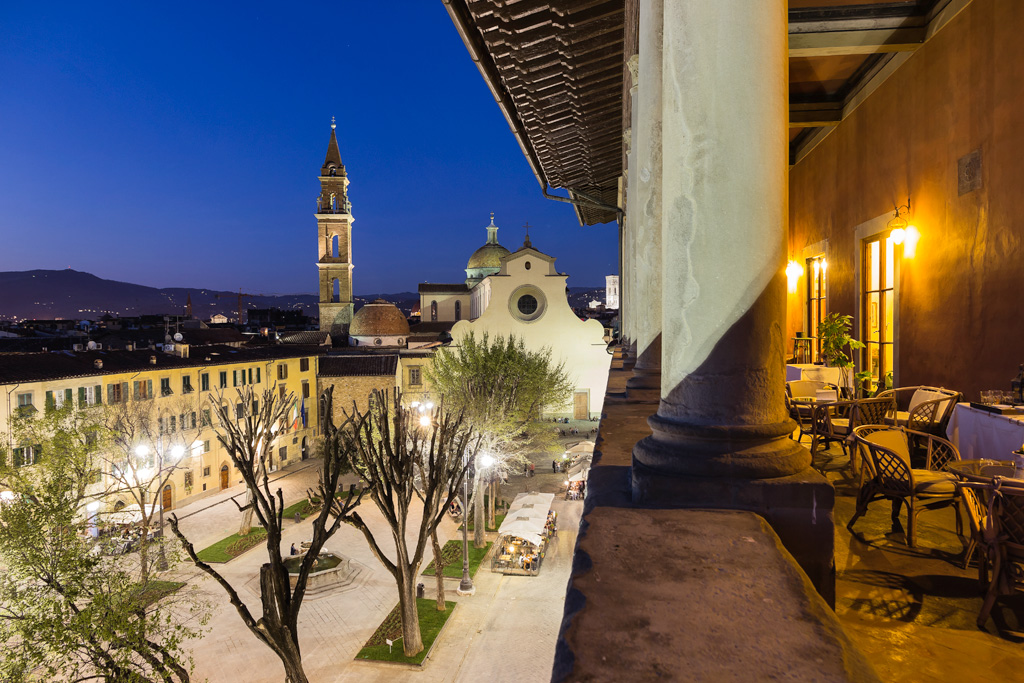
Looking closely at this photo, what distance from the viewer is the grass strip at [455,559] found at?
17.9 metres

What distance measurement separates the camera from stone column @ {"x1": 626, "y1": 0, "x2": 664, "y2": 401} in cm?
421

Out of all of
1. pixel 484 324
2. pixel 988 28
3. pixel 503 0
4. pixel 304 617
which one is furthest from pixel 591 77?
pixel 484 324

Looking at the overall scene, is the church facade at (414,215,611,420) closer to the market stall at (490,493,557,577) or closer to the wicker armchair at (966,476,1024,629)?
the market stall at (490,493,557,577)

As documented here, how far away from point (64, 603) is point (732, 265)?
1298cm

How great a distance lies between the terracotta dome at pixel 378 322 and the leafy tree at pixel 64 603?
2631 centimetres

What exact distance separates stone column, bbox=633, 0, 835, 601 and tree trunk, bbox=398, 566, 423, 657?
12.4m

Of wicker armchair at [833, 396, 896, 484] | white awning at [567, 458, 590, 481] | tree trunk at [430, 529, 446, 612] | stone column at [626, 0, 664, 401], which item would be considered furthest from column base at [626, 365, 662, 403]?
white awning at [567, 458, 590, 481]

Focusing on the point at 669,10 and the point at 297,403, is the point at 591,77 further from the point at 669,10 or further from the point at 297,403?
the point at 297,403

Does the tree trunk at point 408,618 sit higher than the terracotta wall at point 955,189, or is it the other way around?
the terracotta wall at point 955,189

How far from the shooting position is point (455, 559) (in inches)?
749

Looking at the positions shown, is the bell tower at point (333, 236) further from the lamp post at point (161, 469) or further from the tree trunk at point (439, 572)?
the tree trunk at point (439, 572)

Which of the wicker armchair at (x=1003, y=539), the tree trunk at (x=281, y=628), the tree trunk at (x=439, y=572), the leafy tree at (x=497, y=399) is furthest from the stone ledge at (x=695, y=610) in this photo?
the leafy tree at (x=497, y=399)

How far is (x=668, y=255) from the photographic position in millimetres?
2471

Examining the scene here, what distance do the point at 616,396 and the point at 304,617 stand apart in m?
13.5
